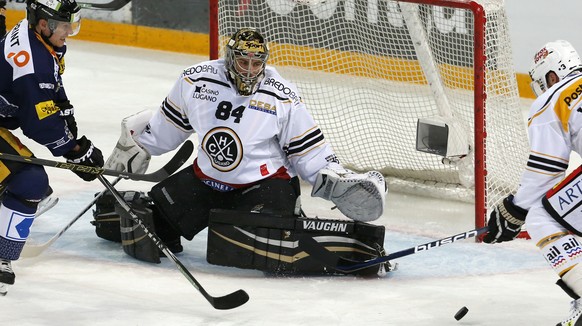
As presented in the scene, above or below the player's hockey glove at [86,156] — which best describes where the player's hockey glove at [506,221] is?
above

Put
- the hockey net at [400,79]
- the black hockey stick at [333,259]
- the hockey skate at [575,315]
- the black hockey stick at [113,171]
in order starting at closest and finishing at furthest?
the hockey skate at [575,315] < the black hockey stick at [113,171] < the black hockey stick at [333,259] < the hockey net at [400,79]

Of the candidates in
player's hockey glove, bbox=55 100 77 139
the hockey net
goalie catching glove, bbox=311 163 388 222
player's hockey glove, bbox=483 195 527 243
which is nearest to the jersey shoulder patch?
player's hockey glove, bbox=55 100 77 139

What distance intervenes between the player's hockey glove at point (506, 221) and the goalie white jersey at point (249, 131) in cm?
87

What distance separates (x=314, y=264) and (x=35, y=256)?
1.03m

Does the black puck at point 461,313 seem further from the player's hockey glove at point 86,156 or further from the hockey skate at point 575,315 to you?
the player's hockey glove at point 86,156

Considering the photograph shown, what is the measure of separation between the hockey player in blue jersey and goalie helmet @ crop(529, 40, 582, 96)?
1.47 meters

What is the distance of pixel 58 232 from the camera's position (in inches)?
181

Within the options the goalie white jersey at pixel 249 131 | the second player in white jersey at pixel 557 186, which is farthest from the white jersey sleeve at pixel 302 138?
the second player in white jersey at pixel 557 186

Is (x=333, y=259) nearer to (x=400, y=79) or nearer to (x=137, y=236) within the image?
(x=137, y=236)

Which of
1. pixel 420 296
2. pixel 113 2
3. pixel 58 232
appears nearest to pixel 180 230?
pixel 58 232

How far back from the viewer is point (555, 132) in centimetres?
335

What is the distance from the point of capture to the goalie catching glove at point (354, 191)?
4.18m

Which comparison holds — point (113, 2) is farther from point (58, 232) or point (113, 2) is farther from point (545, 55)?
point (545, 55)

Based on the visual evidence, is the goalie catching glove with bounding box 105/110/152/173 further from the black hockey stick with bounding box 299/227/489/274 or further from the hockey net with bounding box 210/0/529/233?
the hockey net with bounding box 210/0/529/233
